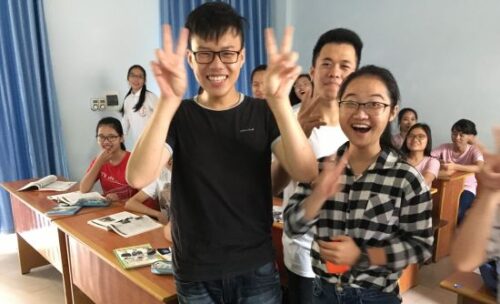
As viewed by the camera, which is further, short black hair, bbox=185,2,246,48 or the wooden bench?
the wooden bench

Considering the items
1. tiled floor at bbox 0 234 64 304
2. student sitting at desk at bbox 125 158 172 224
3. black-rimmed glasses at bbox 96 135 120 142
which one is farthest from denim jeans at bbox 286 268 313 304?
tiled floor at bbox 0 234 64 304

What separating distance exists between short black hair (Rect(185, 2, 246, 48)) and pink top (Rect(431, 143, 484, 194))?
11.3 ft

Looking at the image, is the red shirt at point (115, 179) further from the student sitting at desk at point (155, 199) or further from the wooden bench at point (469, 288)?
the wooden bench at point (469, 288)

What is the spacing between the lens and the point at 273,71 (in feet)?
3.09

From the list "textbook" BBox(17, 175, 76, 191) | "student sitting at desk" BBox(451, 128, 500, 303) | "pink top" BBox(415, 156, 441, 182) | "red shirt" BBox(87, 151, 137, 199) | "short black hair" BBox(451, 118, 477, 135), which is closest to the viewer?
"student sitting at desk" BBox(451, 128, 500, 303)

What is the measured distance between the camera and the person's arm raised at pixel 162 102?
3.00 feet

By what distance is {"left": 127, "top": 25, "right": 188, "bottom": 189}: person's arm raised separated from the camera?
91 cm

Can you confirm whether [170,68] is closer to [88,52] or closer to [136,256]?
[136,256]

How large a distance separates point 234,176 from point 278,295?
391 millimetres

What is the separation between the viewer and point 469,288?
1.54 metres

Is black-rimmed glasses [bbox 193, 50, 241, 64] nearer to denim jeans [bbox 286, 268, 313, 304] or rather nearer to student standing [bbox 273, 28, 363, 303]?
student standing [bbox 273, 28, 363, 303]

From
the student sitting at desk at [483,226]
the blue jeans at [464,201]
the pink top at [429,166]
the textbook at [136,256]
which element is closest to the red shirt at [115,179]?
the textbook at [136,256]

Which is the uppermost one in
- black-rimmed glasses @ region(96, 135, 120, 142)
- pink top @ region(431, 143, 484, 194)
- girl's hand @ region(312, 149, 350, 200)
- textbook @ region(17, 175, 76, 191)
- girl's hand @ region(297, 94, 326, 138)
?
girl's hand @ region(297, 94, 326, 138)

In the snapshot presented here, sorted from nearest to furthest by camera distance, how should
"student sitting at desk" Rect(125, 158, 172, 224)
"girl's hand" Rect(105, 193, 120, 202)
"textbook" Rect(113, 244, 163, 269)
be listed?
"textbook" Rect(113, 244, 163, 269) < "student sitting at desk" Rect(125, 158, 172, 224) < "girl's hand" Rect(105, 193, 120, 202)
